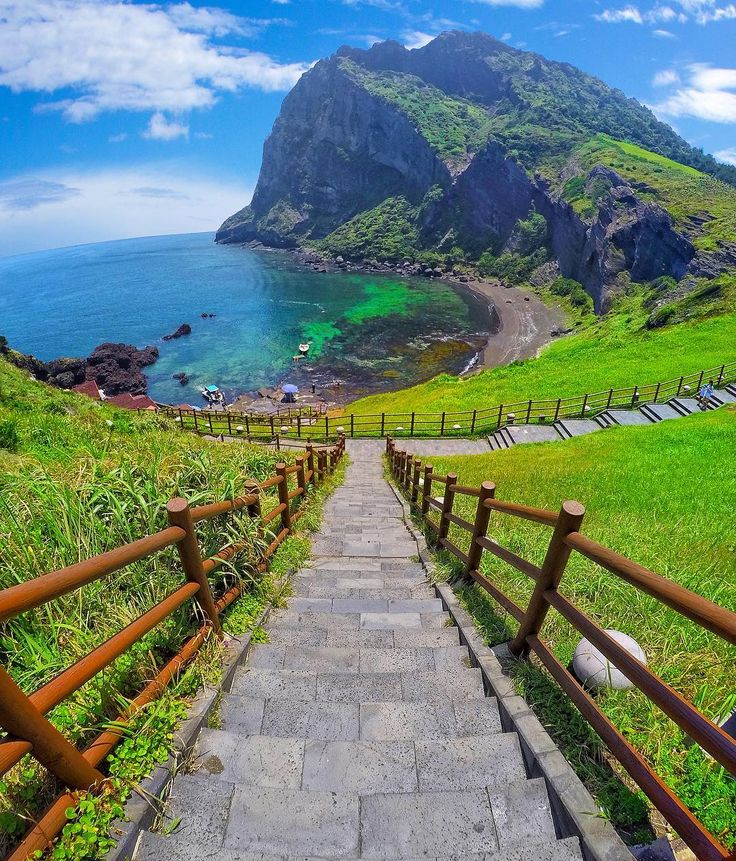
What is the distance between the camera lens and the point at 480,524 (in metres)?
4.43

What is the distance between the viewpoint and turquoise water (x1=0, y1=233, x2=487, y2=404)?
1738 inches

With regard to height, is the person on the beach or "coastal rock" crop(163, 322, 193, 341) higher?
the person on the beach

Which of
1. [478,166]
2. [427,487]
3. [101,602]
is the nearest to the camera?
[101,602]

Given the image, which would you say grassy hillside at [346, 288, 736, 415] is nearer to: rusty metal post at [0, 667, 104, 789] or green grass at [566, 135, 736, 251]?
rusty metal post at [0, 667, 104, 789]

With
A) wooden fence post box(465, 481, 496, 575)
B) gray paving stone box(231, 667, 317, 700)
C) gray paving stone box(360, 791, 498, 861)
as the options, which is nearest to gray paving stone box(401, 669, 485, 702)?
gray paving stone box(231, 667, 317, 700)

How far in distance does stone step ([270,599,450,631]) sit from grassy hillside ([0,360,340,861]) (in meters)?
0.29

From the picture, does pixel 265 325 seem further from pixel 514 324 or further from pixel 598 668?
pixel 598 668

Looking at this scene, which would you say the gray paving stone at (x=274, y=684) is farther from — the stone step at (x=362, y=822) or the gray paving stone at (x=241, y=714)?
the stone step at (x=362, y=822)

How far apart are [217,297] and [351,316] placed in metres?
35.3

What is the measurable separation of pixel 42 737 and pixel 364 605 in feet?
10.2

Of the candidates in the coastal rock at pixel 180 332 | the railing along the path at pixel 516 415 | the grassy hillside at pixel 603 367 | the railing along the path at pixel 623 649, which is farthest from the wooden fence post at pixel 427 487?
the coastal rock at pixel 180 332

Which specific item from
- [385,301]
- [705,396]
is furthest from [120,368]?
[705,396]

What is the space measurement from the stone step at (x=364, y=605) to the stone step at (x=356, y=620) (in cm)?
10

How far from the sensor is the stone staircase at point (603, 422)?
18.6 m
